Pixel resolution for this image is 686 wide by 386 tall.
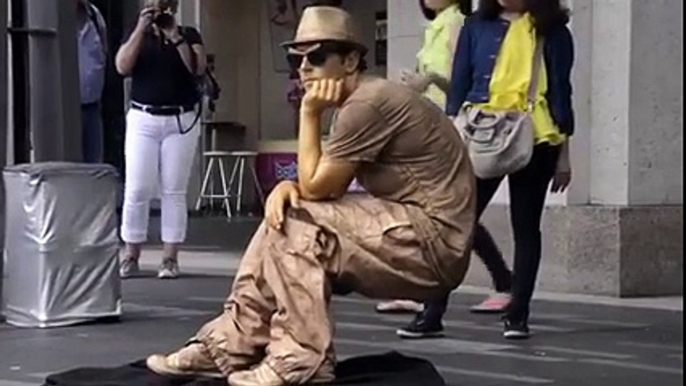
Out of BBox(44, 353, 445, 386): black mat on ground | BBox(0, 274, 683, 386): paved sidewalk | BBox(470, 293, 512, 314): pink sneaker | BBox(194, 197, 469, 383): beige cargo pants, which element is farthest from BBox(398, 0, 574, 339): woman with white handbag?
BBox(194, 197, 469, 383): beige cargo pants

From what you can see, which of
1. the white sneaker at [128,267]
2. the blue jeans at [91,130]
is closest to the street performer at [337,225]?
the white sneaker at [128,267]

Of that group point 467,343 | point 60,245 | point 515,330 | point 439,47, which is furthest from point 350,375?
point 439,47

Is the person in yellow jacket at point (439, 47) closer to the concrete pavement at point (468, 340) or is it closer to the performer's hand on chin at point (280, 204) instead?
the concrete pavement at point (468, 340)

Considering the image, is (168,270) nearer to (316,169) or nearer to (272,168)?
(316,169)

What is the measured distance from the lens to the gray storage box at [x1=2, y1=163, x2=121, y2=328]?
888cm

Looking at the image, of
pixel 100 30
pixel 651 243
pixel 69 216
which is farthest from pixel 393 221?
pixel 100 30

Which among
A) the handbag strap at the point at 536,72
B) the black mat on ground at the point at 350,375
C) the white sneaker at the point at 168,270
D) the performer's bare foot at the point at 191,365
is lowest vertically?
the white sneaker at the point at 168,270

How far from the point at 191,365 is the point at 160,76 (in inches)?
190

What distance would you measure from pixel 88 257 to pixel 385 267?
10.3ft

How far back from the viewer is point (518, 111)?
322 inches

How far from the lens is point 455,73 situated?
8.45 m

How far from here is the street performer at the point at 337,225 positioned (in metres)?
6.09

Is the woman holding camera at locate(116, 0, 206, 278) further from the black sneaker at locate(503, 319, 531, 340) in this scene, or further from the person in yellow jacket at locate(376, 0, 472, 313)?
the black sneaker at locate(503, 319, 531, 340)

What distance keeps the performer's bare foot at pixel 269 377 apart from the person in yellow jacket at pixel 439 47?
2804mm
